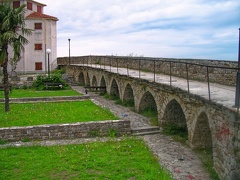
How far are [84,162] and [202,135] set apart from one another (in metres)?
4.58

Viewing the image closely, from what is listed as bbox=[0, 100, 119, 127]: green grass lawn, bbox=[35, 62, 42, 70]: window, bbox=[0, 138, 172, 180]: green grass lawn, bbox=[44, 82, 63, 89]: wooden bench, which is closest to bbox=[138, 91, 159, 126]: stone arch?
bbox=[0, 100, 119, 127]: green grass lawn

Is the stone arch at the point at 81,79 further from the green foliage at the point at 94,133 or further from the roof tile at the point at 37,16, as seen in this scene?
the green foliage at the point at 94,133

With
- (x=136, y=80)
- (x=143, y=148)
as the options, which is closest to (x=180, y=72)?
(x=136, y=80)

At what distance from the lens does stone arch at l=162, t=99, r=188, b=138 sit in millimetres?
15359

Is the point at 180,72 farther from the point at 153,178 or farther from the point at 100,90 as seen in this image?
the point at 100,90

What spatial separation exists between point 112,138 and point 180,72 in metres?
5.33

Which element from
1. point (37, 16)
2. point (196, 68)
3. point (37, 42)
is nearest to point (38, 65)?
point (37, 42)

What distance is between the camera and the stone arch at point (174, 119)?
15.4 metres

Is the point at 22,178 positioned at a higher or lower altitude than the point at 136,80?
lower

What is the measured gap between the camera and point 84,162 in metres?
11.1

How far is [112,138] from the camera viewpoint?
1425 cm

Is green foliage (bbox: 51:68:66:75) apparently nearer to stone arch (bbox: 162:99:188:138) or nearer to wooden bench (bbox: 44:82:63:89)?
wooden bench (bbox: 44:82:63:89)

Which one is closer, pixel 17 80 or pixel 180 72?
pixel 180 72

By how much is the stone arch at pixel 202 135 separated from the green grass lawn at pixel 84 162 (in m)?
1.87
